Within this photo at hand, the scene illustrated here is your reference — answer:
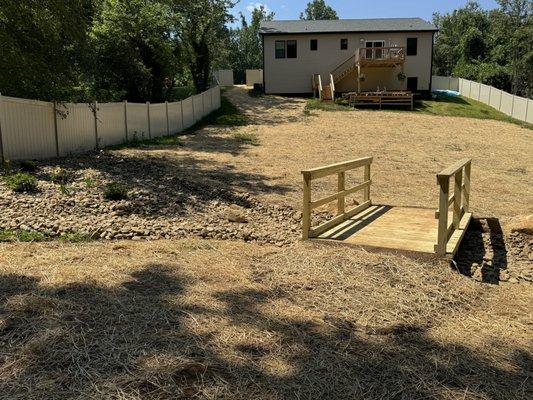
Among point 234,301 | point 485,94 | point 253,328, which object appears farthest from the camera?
point 485,94

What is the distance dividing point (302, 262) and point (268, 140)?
15.4 meters

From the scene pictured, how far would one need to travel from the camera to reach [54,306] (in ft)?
13.8

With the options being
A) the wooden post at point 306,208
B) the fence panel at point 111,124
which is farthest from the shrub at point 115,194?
the fence panel at point 111,124

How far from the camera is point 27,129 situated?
12.7 meters

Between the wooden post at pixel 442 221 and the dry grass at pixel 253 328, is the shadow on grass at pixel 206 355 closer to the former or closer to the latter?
the dry grass at pixel 253 328

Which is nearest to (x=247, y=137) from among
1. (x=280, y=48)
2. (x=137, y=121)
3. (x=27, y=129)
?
(x=137, y=121)

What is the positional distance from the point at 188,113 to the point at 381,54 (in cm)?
1660

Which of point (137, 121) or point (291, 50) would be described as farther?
point (291, 50)

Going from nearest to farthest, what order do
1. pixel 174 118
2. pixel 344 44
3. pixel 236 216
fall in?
1. pixel 236 216
2. pixel 174 118
3. pixel 344 44

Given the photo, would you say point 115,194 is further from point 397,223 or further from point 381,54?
point 381,54

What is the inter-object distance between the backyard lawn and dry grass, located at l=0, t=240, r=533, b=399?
0.05ft

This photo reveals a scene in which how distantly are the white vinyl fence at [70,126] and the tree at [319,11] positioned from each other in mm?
88393

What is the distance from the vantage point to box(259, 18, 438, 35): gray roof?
36312 mm

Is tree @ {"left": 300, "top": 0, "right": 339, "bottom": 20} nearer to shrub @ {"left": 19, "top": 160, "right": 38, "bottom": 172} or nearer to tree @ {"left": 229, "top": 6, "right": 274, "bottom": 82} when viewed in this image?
tree @ {"left": 229, "top": 6, "right": 274, "bottom": 82}
